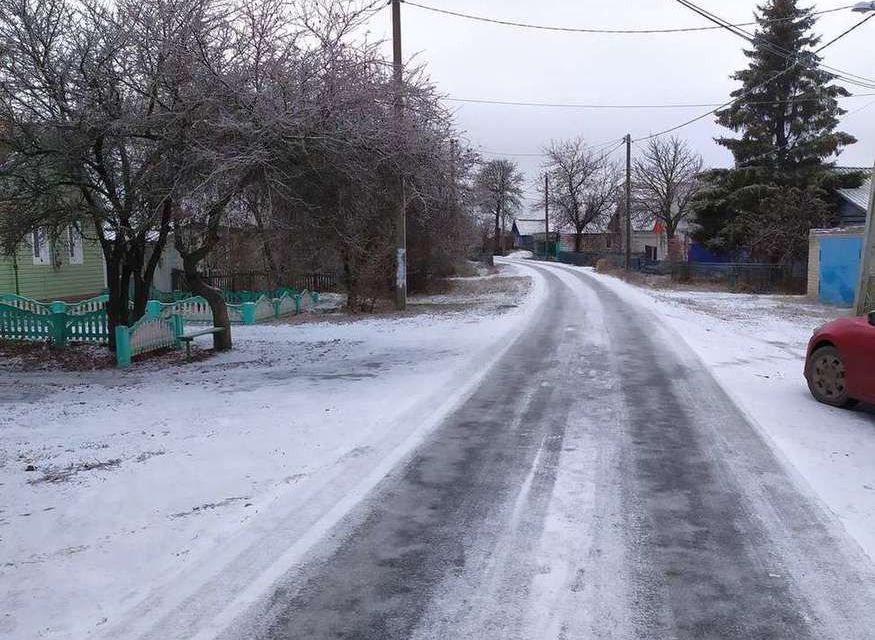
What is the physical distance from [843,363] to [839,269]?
19.2 m

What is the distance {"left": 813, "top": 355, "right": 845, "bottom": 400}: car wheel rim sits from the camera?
7.83 metres

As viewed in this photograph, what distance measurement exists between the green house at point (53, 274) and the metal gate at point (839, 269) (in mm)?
23144

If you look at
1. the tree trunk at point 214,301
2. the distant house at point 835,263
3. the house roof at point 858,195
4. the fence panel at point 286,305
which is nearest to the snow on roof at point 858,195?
the house roof at point 858,195

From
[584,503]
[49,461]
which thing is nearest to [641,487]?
[584,503]

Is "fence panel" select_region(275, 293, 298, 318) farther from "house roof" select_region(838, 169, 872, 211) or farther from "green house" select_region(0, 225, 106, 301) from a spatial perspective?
"house roof" select_region(838, 169, 872, 211)

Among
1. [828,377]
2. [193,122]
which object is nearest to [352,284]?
[193,122]

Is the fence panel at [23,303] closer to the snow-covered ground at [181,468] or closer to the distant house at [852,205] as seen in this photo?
the snow-covered ground at [181,468]

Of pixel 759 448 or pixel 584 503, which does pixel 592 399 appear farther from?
pixel 584 503

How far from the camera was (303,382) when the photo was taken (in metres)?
9.64

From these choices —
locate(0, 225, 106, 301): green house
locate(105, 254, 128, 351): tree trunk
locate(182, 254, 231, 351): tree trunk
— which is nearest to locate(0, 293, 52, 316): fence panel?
locate(0, 225, 106, 301): green house

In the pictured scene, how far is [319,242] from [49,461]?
8.03 meters

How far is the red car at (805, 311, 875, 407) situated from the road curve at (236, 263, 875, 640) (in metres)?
1.23

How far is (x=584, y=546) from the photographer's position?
4.29 meters

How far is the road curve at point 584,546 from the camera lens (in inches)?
137
